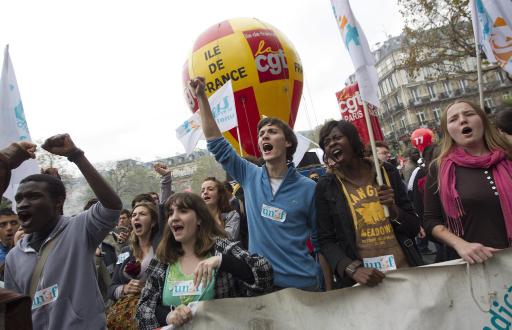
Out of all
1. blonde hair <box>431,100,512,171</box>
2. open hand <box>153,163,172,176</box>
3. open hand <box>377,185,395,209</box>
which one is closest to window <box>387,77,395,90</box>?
open hand <box>153,163,172,176</box>

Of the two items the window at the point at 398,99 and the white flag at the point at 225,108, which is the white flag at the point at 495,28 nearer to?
the white flag at the point at 225,108

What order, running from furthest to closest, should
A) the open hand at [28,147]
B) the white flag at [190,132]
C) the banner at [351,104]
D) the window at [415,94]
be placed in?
the window at [415,94] → the banner at [351,104] → the white flag at [190,132] → the open hand at [28,147]

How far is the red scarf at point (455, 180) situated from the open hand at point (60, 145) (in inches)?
91.5

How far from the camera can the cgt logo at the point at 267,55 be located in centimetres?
1120

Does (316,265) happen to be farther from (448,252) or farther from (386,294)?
(448,252)

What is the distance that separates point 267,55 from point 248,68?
30.0 inches

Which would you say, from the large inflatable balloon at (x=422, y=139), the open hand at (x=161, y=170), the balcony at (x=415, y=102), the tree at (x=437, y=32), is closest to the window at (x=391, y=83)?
the balcony at (x=415, y=102)

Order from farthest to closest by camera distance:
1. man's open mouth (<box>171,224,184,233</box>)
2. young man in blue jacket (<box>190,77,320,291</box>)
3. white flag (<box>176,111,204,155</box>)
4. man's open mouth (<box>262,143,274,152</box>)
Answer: white flag (<box>176,111,204,155</box>), man's open mouth (<box>262,143,274,152</box>), young man in blue jacket (<box>190,77,320,291</box>), man's open mouth (<box>171,224,184,233</box>)

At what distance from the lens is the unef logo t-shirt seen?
2.62 m

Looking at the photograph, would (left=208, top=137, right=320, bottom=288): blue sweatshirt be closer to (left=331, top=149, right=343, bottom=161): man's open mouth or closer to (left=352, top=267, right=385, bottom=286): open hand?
(left=331, top=149, right=343, bottom=161): man's open mouth

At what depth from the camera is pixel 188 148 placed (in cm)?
807

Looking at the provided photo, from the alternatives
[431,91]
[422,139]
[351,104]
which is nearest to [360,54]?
[422,139]

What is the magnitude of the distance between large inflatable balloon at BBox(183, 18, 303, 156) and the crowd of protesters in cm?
817

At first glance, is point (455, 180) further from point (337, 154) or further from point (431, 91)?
point (431, 91)
